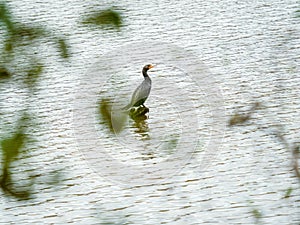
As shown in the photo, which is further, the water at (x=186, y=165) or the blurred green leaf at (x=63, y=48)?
the water at (x=186, y=165)

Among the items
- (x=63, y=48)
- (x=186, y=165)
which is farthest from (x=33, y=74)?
(x=186, y=165)

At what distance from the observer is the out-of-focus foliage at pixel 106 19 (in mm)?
1244

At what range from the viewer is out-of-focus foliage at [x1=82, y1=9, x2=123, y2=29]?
1244 mm

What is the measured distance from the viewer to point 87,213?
8.04 m

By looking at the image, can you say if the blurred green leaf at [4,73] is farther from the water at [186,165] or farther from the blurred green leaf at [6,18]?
the water at [186,165]

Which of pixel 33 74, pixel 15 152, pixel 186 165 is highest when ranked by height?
pixel 33 74

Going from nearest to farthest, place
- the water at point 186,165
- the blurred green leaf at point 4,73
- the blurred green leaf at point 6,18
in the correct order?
the blurred green leaf at point 6,18 → the blurred green leaf at point 4,73 → the water at point 186,165

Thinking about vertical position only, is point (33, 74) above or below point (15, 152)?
above

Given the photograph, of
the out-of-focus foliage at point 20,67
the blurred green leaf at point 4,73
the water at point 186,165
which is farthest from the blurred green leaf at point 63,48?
the water at point 186,165

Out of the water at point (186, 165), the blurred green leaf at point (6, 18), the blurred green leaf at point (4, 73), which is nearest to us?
the blurred green leaf at point (6, 18)

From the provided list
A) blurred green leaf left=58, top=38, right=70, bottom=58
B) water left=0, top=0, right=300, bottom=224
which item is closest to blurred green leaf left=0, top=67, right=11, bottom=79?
blurred green leaf left=58, top=38, right=70, bottom=58

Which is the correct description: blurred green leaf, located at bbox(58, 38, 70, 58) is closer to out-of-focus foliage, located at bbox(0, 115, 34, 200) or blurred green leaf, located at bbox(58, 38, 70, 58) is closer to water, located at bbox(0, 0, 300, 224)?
out-of-focus foliage, located at bbox(0, 115, 34, 200)

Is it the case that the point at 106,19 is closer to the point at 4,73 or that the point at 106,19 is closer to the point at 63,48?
the point at 63,48

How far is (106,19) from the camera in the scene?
1.27m
